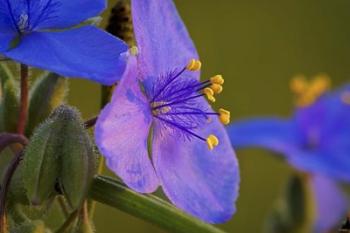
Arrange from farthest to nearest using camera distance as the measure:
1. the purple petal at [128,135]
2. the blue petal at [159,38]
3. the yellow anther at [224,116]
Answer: the yellow anther at [224,116] → the blue petal at [159,38] → the purple petal at [128,135]

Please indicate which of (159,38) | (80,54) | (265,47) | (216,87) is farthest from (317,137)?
(265,47)

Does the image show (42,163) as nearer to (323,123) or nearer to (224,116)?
(224,116)

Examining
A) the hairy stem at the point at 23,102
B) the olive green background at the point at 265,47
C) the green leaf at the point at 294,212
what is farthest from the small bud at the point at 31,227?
the olive green background at the point at 265,47

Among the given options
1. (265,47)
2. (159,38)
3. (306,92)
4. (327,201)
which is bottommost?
(265,47)

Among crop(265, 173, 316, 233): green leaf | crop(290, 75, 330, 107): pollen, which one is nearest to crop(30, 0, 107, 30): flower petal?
crop(265, 173, 316, 233): green leaf

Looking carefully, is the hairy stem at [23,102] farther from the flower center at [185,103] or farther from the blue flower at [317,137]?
the blue flower at [317,137]

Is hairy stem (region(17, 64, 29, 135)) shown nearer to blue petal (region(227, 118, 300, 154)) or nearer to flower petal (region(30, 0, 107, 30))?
flower petal (region(30, 0, 107, 30))

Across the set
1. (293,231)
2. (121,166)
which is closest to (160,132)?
(121,166)
